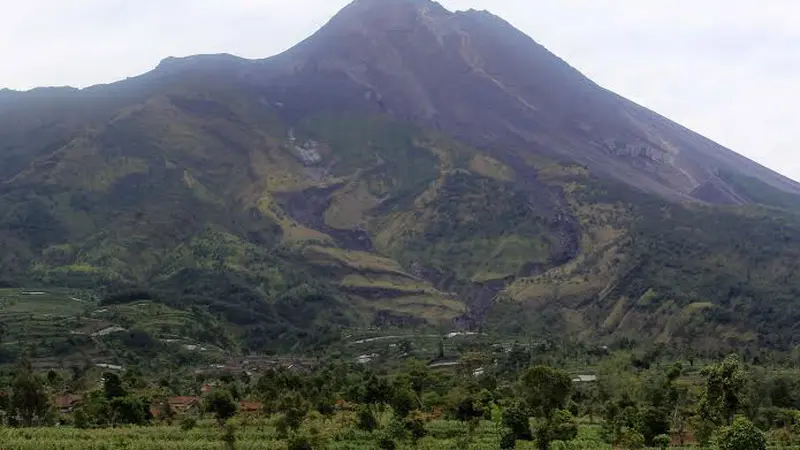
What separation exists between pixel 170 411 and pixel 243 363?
69.7 meters

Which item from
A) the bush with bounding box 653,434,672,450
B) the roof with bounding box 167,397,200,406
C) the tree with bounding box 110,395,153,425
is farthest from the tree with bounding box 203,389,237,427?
the bush with bounding box 653,434,672,450

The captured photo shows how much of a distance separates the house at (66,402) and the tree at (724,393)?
165 ft

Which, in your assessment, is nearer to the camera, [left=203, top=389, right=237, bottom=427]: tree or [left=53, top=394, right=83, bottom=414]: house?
[left=203, top=389, right=237, bottom=427]: tree

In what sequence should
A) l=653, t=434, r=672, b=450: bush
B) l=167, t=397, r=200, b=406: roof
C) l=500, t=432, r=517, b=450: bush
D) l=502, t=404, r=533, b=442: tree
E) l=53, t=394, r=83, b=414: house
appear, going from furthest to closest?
l=167, t=397, r=200, b=406: roof
l=53, t=394, r=83, b=414: house
l=502, t=404, r=533, b=442: tree
l=500, t=432, r=517, b=450: bush
l=653, t=434, r=672, b=450: bush

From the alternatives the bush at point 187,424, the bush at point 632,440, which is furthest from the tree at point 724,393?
the bush at point 187,424

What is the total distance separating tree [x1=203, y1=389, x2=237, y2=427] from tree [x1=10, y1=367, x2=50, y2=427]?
39.0 feet

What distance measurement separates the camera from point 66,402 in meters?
75.3

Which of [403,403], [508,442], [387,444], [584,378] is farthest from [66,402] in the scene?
[584,378]

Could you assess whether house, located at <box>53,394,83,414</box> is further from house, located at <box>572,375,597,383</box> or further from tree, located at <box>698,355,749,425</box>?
house, located at <box>572,375,597,383</box>

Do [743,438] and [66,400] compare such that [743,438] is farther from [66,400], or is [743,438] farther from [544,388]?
[66,400]

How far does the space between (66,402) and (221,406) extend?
21.7m

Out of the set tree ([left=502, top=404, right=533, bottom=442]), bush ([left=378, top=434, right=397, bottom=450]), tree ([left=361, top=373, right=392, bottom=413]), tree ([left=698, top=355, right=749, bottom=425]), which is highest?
tree ([left=698, top=355, right=749, bottom=425])

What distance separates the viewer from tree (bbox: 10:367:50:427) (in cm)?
5922

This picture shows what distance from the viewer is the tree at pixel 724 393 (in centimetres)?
4916
